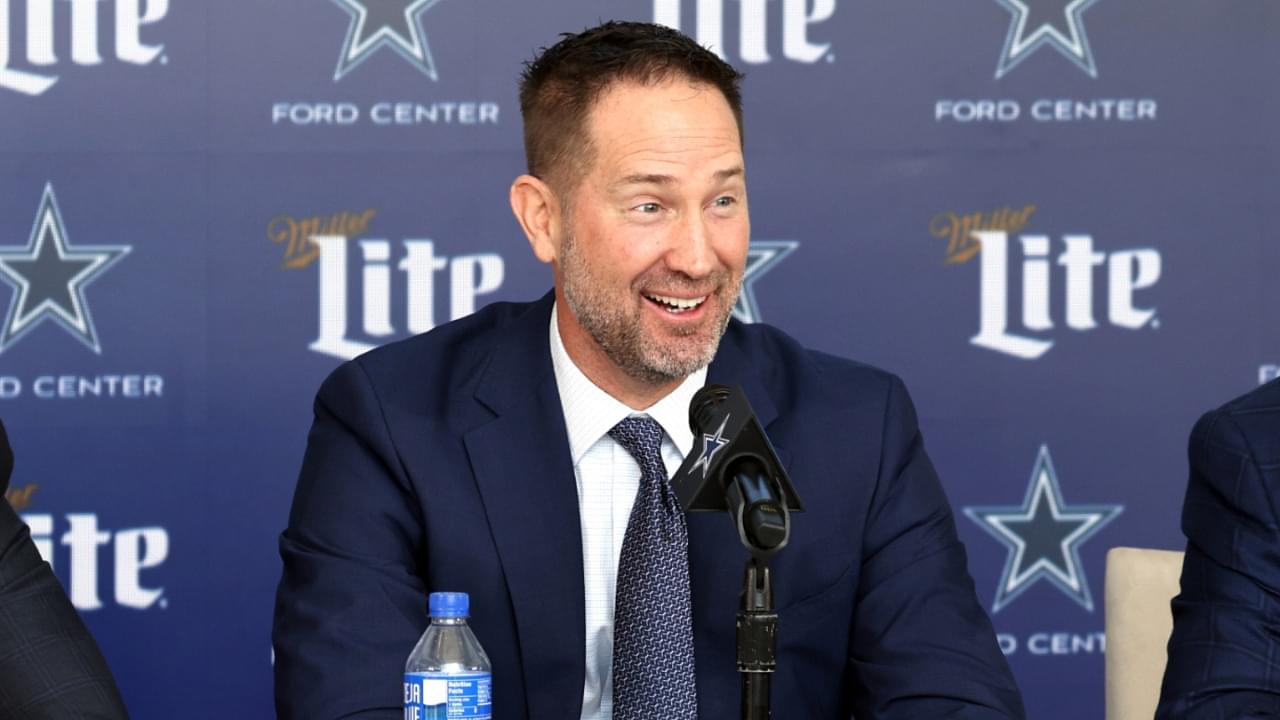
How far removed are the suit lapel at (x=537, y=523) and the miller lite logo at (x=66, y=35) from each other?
1738 mm

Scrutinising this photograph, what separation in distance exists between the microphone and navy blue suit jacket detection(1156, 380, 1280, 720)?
28.4 inches

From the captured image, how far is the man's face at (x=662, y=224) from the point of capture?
2.03m

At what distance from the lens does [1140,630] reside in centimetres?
226

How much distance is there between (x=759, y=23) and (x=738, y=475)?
2.32 metres

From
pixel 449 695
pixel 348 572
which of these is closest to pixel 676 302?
pixel 348 572

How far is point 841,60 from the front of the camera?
362cm

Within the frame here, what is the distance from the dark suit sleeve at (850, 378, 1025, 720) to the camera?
6.38 ft

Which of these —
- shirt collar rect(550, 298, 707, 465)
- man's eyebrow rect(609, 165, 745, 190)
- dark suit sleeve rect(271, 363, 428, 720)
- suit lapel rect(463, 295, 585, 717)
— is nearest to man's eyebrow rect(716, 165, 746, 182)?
man's eyebrow rect(609, 165, 745, 190)

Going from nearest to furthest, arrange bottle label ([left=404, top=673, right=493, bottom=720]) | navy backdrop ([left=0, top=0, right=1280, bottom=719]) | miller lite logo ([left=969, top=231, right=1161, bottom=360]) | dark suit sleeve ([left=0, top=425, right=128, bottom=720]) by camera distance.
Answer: bottle label ([left=404, top=673, right=493, bottom=720]), dark suit sleeve ([left=0, top=425, right=128, bottom=720]), navy backdrop ([left=0, top=0, right=1280, bottom=719]), miller lite logo ([left=969, top=231, right=1161, bottom=360])

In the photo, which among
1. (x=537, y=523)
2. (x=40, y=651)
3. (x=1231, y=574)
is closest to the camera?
(x=40, y=651)

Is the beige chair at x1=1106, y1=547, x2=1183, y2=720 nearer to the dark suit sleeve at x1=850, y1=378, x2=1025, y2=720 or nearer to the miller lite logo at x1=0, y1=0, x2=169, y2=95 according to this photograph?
the dark suit sleeve at x1=850, y1=378, x2=1025, y2=720

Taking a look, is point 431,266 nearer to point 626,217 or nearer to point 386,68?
point 386,68

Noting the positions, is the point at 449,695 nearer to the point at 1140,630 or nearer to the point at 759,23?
the point at 1140,630

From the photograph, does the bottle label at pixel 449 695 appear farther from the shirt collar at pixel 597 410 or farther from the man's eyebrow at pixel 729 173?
the man's eyebrow at pixel 729 173
